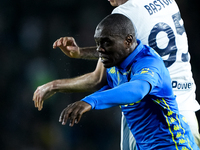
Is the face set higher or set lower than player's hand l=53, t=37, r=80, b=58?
lower

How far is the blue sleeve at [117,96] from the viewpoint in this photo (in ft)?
4.38

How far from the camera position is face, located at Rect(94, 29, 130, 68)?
1.78 meters

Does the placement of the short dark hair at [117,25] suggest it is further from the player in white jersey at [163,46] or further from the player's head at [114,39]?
the player in white jersey at [163,46]

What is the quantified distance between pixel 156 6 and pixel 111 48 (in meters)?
0.90

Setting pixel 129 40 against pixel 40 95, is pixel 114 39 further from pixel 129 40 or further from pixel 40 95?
pixel 40 95

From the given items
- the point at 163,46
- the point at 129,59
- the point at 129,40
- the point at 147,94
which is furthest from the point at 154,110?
the point at 163,46

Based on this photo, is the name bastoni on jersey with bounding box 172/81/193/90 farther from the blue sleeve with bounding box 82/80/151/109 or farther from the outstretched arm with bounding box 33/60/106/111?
the blue sleeve with bounding box 82/80/151/109

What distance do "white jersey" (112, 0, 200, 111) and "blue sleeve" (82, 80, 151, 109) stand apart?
42.6 inches

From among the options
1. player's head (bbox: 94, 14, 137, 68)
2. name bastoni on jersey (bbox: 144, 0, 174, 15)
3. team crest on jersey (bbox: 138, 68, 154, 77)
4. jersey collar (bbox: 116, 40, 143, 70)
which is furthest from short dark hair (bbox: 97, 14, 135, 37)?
name bastoni on jersey (bbox: 144, 0, 174, 15)

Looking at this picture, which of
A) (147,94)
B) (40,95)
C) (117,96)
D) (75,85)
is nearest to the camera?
(117,96)

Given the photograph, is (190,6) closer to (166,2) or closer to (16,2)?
(166,2)

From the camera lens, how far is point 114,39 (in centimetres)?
178

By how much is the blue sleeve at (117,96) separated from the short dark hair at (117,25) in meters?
0.46

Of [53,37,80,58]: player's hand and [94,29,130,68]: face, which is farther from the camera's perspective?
[53,37,80,58]: player's hand
